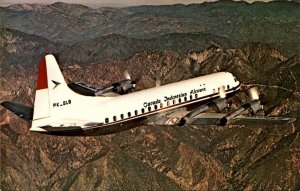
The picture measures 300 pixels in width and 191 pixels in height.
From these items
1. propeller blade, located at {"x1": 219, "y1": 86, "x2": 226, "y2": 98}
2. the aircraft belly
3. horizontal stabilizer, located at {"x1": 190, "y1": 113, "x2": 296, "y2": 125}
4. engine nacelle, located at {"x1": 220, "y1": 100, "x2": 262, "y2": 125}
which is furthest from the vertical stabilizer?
propeller blade, located at {"x1": 219, "y1": 86, "x2": 226, "y2": 98}

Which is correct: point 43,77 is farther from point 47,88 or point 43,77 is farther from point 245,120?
point 245,120

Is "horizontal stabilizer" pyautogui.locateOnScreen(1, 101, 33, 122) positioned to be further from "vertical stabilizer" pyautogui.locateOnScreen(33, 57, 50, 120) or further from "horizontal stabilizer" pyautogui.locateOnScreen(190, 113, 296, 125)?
"horizontal stabilizer" pyautogui.locateOnScreen(190, 113, 296, 125)

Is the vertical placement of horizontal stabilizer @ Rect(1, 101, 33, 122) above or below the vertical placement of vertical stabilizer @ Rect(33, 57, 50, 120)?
below

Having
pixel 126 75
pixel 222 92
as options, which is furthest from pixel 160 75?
pixel 222 92

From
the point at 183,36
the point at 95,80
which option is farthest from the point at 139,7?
the point at 95,80

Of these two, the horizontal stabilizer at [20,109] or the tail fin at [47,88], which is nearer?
the tail fin at [47,88]

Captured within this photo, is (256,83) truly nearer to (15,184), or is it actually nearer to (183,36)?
(183,36)

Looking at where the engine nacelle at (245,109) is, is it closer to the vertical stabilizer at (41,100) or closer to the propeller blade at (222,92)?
the propeller blade at (222,92)

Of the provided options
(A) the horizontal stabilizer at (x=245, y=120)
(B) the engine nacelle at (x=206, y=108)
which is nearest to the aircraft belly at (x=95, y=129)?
(B) the engine nacelle at (x=206, y=108)
